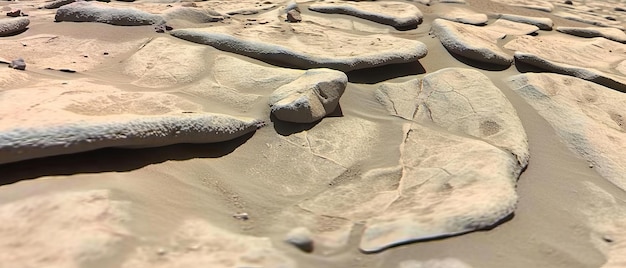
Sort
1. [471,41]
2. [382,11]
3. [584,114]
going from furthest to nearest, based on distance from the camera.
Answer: [382,11], [471,41], [584,114]

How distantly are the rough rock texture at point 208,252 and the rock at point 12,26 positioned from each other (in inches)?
82.1

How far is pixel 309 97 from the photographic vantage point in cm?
189

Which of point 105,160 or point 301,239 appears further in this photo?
point 105,160

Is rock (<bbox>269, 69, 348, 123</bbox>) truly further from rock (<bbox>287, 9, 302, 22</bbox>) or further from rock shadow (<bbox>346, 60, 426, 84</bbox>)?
rock (<bbox>287, 9, 302, 22</bbox>)

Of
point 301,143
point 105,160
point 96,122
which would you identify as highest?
point 96,122

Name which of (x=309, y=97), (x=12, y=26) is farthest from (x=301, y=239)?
(x=12, y=26)

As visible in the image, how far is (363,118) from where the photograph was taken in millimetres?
2055

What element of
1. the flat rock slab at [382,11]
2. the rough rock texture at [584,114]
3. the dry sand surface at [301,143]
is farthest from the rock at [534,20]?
the rough rock texture at [584,114]

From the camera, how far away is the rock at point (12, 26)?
8.82 feet

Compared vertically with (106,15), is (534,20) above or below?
below

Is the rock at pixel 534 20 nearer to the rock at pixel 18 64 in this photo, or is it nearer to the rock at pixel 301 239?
the rock at pixel 301 239

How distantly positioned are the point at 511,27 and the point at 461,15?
33 cm

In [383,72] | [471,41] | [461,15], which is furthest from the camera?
[461,15]

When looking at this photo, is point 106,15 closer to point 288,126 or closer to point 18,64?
point 18,64
